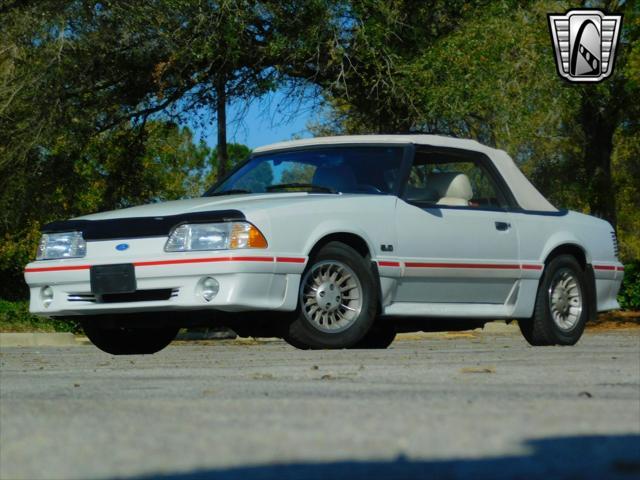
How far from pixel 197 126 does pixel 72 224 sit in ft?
37.9

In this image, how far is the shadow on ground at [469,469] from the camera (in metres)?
3.80

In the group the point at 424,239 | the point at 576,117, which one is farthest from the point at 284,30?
the point at 576,117

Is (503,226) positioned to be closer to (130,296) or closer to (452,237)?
(452,237)

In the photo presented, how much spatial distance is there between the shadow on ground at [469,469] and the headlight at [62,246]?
628 cm

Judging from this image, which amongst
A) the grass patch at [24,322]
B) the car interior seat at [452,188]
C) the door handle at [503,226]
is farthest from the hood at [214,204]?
the grass patch at [24,322]

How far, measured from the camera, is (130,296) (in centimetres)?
971

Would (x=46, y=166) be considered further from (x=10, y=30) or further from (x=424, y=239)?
(x=424, y=239)

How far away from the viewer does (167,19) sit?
18.7m

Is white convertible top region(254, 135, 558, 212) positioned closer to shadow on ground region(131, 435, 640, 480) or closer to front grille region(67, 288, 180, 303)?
front grille region(67, 288, 180, 303)

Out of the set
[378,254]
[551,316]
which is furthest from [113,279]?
[551,316]
